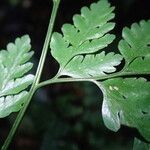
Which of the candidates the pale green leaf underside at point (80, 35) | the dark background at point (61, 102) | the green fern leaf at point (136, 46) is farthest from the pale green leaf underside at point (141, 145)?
the dark background at point (61, 102)

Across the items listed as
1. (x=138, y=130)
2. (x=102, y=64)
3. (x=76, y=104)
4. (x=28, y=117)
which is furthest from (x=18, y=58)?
(x=76, y=104)

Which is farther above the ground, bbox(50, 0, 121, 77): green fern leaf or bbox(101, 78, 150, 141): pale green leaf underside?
bbox(50, 0, 121, 77): green fern leaf

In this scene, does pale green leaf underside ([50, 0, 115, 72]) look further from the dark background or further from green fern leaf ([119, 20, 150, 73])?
the dark background

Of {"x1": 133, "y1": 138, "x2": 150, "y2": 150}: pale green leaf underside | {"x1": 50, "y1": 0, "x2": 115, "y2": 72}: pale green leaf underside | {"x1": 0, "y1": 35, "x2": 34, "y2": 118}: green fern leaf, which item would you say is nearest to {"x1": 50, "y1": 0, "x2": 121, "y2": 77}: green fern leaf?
{"x1": 50, "y1": 0, "x2": 115, "y2": 72}: pale green leaf underside

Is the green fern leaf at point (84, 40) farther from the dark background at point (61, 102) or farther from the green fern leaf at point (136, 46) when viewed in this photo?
the dark background at point (61, 102)

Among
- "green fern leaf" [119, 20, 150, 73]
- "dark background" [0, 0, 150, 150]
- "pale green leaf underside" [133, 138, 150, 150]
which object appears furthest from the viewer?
"dark background" [0, 0, 150, 150]

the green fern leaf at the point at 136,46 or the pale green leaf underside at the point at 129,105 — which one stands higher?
the green fern leaf at the point at 136,46

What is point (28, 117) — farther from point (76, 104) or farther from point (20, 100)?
point (20, 100)
